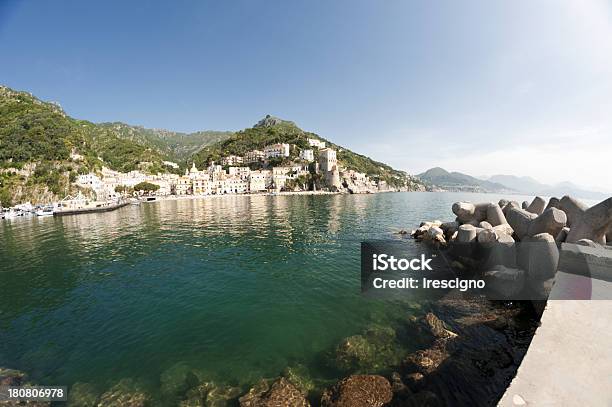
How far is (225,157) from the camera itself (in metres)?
189

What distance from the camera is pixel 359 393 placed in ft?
24.1

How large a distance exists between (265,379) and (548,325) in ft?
26.6

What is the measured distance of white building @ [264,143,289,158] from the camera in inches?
7106

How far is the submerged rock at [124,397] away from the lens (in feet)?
24.8

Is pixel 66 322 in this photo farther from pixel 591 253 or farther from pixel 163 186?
pixel 163 186

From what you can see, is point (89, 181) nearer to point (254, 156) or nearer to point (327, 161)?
point (254, 156)

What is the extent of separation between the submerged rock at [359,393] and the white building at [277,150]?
17590cm

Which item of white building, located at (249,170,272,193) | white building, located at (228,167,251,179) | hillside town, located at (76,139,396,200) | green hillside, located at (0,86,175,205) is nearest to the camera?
green hillside, located at (0,86,175,205)

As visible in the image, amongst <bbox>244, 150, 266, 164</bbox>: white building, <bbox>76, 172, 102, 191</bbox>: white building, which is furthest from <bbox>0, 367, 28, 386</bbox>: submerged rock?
<bbox>244, 150, 266, 164</bbox>: white building

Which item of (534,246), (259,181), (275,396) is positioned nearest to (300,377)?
(275,396)

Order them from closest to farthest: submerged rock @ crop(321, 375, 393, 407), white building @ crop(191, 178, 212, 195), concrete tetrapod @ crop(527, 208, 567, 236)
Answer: submerged rock @ crop(321, 375, 393, 407) < concrete tetrapod @ crop(527, 208, 567, 236) < white building @ crop(191, 178, 212, 195)

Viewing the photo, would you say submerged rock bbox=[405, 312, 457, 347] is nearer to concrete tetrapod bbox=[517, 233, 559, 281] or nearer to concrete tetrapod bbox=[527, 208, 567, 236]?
concrete tetrapod bbox=[517, 233, 559, 281]

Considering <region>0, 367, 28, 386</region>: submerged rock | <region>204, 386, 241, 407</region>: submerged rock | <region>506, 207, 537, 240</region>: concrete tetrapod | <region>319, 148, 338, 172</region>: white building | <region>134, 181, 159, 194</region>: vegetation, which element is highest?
<region>319, 148, 338, 172</region>: white building

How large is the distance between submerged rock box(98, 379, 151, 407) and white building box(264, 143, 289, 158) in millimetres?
175002
